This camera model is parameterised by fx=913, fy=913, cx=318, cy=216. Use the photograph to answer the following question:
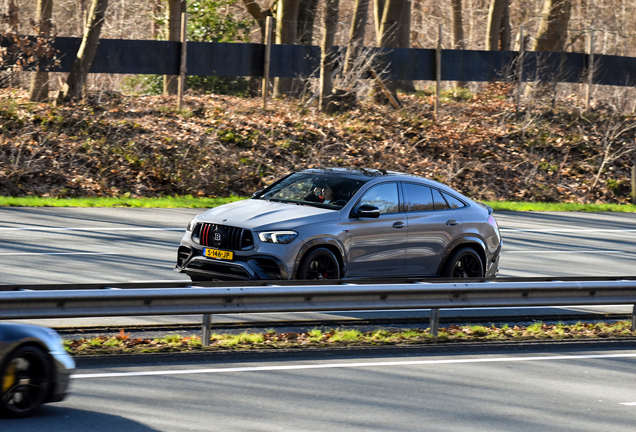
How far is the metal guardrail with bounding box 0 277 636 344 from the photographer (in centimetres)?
802

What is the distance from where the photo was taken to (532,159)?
2852cm

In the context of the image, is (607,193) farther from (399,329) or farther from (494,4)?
(399,329)

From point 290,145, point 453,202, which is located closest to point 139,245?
point 453,202

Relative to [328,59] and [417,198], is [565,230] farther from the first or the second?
[328,59]

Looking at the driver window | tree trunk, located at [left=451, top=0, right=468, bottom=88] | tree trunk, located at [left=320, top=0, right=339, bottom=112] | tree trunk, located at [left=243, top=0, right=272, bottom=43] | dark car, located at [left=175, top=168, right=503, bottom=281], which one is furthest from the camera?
tree trunk, located at [left=451, top=0, right=468, bottom=88]

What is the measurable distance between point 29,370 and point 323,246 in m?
5.21

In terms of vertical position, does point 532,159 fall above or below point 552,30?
below

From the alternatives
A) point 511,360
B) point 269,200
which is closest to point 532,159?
point 269,200

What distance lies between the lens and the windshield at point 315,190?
37.9ft

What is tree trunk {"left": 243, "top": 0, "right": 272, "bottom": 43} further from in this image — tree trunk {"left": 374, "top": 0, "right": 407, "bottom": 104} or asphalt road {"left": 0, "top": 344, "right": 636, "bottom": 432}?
asphalt road {"left": 0, "top": 344, "right": 636, "bottom": 432}

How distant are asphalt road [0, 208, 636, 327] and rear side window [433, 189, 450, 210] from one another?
149 centimetres

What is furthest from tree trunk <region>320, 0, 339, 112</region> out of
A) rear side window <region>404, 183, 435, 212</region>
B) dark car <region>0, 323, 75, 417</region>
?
dark car <region>0, 323, 75, 417</region>

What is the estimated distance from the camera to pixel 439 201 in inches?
490

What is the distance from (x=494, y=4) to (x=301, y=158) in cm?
1381
